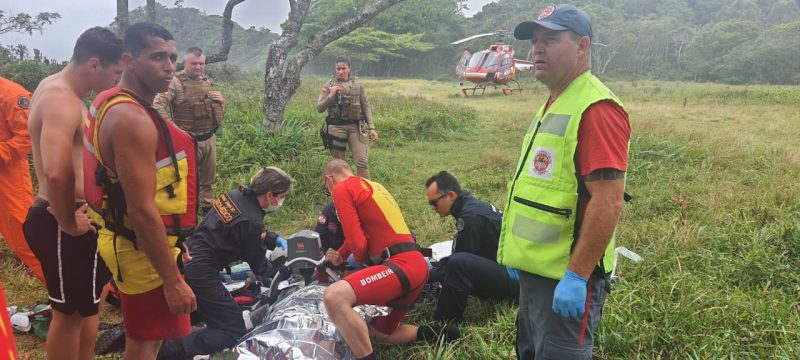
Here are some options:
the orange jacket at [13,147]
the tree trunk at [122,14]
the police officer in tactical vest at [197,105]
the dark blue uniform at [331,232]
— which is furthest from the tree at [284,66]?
the orange jacket at [13,147]

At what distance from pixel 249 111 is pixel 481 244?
7144mm

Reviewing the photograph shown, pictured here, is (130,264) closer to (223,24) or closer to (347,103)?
(347,103)

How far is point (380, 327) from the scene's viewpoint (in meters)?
3.10

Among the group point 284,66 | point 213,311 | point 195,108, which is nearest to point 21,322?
point 213,311

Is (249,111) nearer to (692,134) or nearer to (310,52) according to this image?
(310,52)

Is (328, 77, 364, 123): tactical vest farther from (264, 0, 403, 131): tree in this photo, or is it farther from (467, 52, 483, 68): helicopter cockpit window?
(467, 52, 483, 68): helicopter cockpit window

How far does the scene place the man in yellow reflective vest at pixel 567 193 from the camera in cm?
168

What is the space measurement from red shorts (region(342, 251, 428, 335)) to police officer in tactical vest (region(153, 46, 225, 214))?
3541 mm

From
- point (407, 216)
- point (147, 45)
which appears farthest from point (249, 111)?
point (147, 45)

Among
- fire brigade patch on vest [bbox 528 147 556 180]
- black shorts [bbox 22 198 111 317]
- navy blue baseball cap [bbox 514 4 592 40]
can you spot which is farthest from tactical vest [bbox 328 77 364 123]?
fire brigade patch on vest [bbox 528 147 556 180]

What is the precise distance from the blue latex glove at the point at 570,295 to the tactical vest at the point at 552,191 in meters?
0.09

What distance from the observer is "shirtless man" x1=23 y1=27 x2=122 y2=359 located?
7.44ft

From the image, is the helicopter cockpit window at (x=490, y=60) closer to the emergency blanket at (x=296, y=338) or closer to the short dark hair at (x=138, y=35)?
the emergency blanket at (x=296, y=338)

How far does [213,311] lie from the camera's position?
10.3 ft
